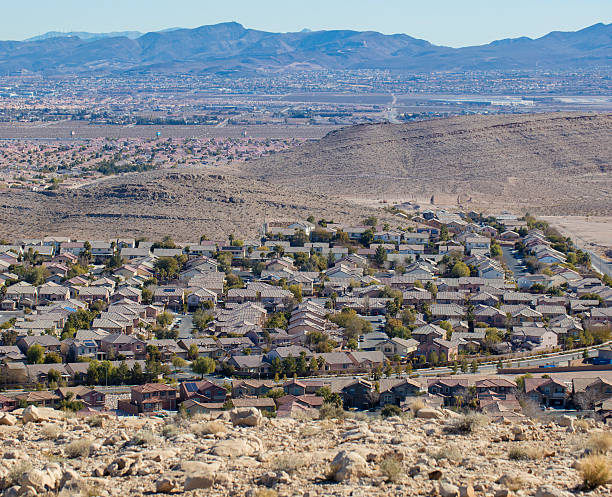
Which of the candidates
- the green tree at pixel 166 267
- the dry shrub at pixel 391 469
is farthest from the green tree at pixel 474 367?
the dry shrub at pixel 391 469

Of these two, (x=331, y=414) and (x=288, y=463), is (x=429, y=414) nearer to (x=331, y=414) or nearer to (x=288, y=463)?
(x=331, y=414)

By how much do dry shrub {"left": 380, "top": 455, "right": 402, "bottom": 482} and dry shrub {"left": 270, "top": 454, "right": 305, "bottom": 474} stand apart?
0.85 metres

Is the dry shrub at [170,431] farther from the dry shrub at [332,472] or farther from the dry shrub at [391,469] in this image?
the dry shrub at [391,469]

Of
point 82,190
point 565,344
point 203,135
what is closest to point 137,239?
point 82,190

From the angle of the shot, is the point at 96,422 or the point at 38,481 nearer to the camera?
the point at 38,481

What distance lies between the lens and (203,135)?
10556cm

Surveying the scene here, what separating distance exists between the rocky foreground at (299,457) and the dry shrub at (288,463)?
2 centimetres

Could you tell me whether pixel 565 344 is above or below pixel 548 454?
below

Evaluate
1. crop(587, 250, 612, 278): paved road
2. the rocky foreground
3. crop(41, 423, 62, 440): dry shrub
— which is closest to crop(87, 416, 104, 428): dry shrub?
the rocky foreground

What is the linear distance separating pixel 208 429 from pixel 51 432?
190cm

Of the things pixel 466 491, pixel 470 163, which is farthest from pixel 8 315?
pixel 470 163

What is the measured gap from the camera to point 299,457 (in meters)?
10.7

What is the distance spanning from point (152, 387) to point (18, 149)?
238ft

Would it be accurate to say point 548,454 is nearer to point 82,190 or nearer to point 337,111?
point 82,190
